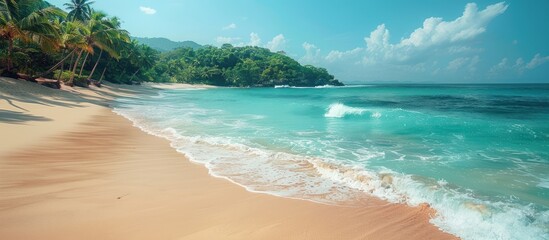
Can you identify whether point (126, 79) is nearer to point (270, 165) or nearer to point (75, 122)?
point (75, 122)

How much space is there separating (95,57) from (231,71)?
6406 cm

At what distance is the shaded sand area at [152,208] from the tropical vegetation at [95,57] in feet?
62.8

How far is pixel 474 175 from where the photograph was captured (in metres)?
7.26

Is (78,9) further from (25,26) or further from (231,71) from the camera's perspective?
(231,71)

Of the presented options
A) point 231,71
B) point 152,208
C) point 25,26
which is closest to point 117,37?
point 25,26

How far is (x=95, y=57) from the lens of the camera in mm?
47594

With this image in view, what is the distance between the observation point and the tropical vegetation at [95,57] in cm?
2177

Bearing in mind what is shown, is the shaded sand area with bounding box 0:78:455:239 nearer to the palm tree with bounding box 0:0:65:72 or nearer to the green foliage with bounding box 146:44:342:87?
the palm tree with bounding box 0:0:65:72

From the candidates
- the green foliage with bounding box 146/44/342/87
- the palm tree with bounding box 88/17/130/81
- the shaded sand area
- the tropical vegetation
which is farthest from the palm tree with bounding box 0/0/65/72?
the green foliage with bounding box 146/44/342/87

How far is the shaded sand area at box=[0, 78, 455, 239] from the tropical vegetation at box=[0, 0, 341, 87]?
1914 cm

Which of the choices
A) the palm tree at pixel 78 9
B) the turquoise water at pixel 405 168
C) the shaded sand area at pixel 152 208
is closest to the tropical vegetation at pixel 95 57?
the palm tree at pixel 78 9

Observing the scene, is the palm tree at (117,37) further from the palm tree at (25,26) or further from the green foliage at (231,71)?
the green foliage at (231,71)

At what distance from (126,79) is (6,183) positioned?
5850 centimetres

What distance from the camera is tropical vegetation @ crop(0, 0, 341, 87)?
21.8 m
